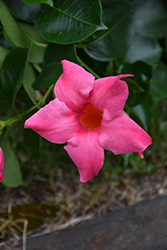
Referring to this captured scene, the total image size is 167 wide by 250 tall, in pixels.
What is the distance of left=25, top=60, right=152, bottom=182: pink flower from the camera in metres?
0.51

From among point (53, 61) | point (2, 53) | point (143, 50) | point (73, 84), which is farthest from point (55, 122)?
point (143, 50)

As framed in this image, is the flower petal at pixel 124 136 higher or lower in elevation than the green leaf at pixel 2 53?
lower

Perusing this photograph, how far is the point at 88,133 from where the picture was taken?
60 centimetres

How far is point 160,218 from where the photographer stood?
1061 mm

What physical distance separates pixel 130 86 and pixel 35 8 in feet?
1.26

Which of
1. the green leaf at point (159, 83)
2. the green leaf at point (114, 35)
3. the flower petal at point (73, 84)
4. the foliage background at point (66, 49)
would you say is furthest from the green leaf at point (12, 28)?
the green leaf at point (159, 83)

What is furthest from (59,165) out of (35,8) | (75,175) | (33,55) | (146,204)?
(35,8)

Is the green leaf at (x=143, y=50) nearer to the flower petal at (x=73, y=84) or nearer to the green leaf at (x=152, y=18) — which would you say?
the green leaf at (x=152, y=18)

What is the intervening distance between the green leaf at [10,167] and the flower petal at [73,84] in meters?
0.45

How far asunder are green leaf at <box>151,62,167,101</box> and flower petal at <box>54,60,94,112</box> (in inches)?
25.7

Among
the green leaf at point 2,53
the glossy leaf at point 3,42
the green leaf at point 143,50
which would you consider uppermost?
the glossy leaf at point 3,42

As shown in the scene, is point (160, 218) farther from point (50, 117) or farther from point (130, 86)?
point (50, 117)

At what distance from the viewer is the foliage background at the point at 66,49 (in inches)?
27.1

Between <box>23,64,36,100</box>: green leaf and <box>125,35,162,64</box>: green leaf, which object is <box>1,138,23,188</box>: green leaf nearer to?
<box>23,64,36,100</box>: green leaf
